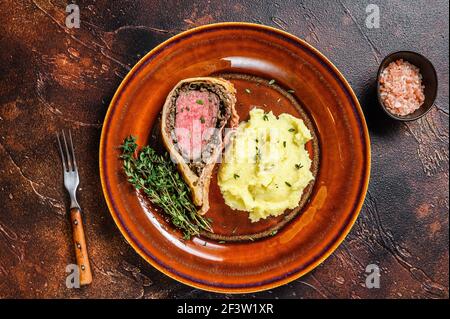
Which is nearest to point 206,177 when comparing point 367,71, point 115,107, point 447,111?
point 115,107

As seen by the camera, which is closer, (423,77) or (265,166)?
(265,166)

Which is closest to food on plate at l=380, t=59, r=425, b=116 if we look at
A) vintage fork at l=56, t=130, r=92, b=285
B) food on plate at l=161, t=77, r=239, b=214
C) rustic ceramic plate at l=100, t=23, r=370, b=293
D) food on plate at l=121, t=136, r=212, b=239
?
rustic ceramic plate at l=100, t=23, r=370, b=293

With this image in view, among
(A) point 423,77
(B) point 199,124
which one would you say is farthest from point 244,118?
(A) point 423,77

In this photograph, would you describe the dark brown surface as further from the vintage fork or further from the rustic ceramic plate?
the rustic ceramic plate

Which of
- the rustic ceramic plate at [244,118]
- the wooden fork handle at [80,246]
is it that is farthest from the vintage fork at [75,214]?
the rustic ceramic plate at [244,118]

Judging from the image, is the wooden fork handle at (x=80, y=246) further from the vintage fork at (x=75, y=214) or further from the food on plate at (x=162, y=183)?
the food on plate at (x=162, y=183)

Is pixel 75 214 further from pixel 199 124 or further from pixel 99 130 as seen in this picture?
pixel 199 124

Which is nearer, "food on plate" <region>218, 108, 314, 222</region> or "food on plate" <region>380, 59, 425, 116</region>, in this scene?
"food on plate" <region>218, 108, 314, 222</region>
